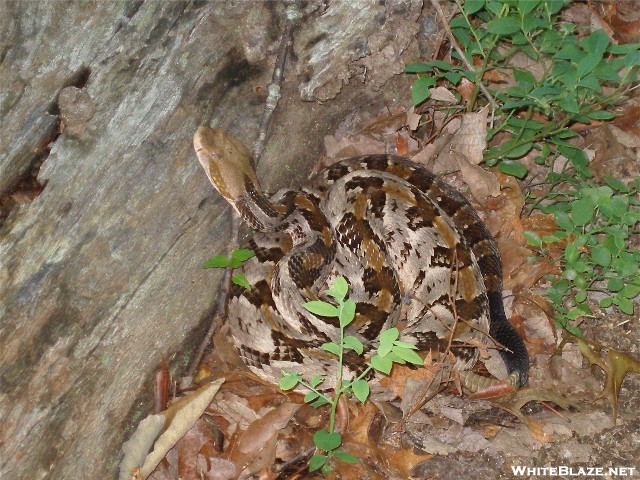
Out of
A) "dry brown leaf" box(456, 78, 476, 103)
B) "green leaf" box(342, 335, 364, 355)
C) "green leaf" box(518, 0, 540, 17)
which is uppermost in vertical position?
"green leaf" box(518, 0, 540, 17)

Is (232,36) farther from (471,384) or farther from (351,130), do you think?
(471,384)

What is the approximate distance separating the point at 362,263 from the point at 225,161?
3.66ft

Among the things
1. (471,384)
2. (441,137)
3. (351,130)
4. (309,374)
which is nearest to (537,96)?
(441,137)

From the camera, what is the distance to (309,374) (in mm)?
3676

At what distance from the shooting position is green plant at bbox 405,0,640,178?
348 cm

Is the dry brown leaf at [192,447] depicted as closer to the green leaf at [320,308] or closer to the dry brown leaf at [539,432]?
the green leaf at [320,308]

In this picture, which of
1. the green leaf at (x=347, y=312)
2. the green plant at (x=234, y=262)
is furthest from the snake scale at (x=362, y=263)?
the green leaf at (x=347, y=312)

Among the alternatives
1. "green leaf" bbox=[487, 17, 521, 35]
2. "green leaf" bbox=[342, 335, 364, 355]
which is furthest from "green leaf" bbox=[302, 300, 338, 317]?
"green leaf" bbox=[487, 17, 521, 35]

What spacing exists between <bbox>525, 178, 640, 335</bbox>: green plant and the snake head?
167cm

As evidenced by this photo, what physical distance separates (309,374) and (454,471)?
936mm

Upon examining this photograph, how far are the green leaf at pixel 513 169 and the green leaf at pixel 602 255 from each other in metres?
0.76

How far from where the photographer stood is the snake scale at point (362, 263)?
366 centimetres

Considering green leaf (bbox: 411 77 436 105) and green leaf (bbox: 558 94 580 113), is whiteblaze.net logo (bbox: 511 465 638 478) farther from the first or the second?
green leaf (bbox: 411 77 436 105)

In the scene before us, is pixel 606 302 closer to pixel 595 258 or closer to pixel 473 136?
pixel 595 258
